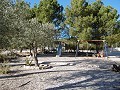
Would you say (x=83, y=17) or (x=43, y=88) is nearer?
(x=43, y=88)

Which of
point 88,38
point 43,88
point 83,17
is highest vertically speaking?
point 83,17

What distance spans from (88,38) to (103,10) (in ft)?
17.6

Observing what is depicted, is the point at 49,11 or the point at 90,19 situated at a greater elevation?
the point at 49,11

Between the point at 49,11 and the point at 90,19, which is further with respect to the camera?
the point at 49,11

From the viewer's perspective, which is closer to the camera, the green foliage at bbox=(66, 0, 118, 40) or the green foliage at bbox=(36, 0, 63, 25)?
the green foliage at bbox=(66, 0, 118, 40)

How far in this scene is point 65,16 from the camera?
157ft

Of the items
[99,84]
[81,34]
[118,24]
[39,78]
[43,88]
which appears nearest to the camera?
[43,88]

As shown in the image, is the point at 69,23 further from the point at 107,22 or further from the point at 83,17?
the point at 107,22

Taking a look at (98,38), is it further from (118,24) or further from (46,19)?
(46,19)

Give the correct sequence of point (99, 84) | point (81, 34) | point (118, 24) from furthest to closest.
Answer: point (118, 24) → point (81, 34) → point (99, 84)

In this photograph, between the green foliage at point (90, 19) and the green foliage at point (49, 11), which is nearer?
the green foliage at point (90, 19)

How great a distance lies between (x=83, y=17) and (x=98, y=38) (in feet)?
13.4

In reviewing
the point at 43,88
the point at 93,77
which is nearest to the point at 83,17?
the point at 93,77

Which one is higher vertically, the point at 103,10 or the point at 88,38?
the point at 103,10
